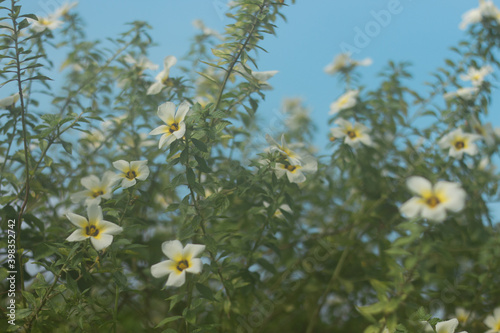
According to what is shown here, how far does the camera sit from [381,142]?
2.13 metres

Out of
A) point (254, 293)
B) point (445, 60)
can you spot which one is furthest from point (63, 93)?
point (445, 60)

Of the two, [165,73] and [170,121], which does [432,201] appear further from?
[165,73]

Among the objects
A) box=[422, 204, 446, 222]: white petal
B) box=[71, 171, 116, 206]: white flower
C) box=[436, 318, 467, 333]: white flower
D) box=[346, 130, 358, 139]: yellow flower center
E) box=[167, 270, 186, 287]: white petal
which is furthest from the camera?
box=[346, 130, 358, 139]: yellow flower center

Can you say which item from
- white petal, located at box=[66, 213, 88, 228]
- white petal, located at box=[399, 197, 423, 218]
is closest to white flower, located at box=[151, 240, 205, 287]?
white petal, located at box=[66, 213, 88, 228]

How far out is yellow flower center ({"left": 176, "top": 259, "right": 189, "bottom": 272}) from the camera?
121 centimetres

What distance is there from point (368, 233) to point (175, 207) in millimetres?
1221

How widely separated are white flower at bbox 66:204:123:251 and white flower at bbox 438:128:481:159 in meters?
1.27

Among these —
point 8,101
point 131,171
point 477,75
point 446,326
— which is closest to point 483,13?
point 477,75

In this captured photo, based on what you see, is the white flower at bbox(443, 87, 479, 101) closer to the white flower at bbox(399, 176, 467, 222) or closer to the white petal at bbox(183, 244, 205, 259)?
the white flower at bbox(399, 176, 467, 222)

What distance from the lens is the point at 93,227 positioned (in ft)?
4.08

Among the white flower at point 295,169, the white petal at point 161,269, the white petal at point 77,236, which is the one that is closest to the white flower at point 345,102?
the white flower at point 295,169

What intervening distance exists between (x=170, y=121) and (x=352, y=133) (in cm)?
85

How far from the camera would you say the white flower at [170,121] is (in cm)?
122

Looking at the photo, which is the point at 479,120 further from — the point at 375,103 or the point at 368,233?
the point at 368,233
